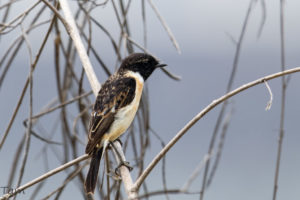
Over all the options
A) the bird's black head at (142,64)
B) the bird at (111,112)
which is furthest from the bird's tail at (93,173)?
the bird's black head at (142,64)

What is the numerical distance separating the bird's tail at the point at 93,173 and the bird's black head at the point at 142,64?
0.79 m

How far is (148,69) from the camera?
12.6ft

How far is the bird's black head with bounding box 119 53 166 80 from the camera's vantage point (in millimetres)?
3824

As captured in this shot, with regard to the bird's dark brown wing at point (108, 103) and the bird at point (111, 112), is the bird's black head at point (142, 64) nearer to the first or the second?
the bird at point (111, 112)

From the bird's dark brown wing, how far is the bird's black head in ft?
0.70

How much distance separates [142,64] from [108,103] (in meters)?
0.52

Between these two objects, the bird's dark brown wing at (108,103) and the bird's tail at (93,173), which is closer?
the bird's tail at (93,173)

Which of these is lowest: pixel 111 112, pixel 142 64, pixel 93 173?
pixel 93 173

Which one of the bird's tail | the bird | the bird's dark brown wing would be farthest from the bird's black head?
the bird's tail

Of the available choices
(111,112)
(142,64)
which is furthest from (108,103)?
(142,64)

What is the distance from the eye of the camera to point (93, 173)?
3078mm

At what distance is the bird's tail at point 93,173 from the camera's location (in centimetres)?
292

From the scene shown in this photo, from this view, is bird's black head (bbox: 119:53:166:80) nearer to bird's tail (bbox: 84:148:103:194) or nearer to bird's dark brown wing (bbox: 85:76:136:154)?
bird's dark brown wing (bbox: 85:76:136:154)

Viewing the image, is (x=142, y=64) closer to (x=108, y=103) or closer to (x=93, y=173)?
(x=108, y=103)
